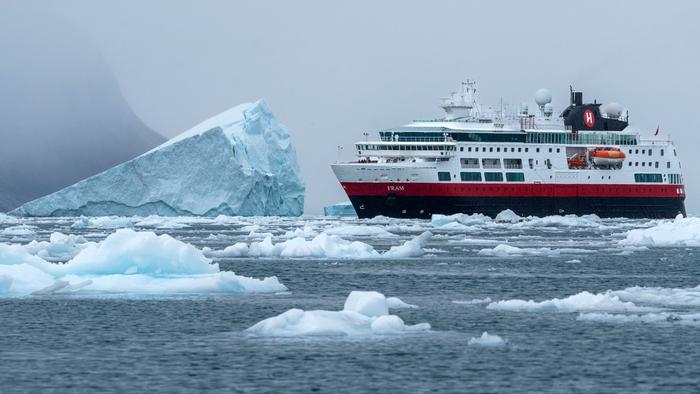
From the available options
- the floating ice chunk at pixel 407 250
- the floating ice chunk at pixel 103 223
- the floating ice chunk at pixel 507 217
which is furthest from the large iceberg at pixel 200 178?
the floating ice chunk at pixel 407 250

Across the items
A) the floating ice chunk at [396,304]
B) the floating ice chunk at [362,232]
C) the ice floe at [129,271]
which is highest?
the floating ice chunk at [362,232]

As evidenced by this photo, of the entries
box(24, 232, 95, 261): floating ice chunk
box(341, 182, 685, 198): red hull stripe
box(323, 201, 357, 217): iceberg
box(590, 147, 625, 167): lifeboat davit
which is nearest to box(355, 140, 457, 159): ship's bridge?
box(341, 182, 685, 198): red hull stripe

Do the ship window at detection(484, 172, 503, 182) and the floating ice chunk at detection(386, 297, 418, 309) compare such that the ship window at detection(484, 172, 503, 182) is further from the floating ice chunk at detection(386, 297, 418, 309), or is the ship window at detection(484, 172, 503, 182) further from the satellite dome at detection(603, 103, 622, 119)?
the floating ice chunk at detection(386, 297, 418, 309)

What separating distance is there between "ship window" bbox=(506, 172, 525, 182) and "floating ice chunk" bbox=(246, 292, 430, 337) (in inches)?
2279

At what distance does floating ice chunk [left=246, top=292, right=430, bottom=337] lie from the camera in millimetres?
18625

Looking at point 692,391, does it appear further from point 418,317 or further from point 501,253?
point 501,253

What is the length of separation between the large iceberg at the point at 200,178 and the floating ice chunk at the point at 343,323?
49310 millimetres

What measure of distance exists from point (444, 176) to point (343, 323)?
56052 millimetres

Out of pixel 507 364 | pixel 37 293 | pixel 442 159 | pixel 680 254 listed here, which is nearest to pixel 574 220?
pixel 442 159

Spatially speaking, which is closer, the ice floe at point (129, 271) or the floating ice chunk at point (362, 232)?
the ice floe at point (129, 271)

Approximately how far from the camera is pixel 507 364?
1659 centimetres

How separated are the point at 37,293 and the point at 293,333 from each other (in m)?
8.00

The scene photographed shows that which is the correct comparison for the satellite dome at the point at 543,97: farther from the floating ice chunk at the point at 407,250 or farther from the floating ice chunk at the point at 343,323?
the floating ice chunk at the point at 343,323

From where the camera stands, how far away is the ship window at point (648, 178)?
263ft
